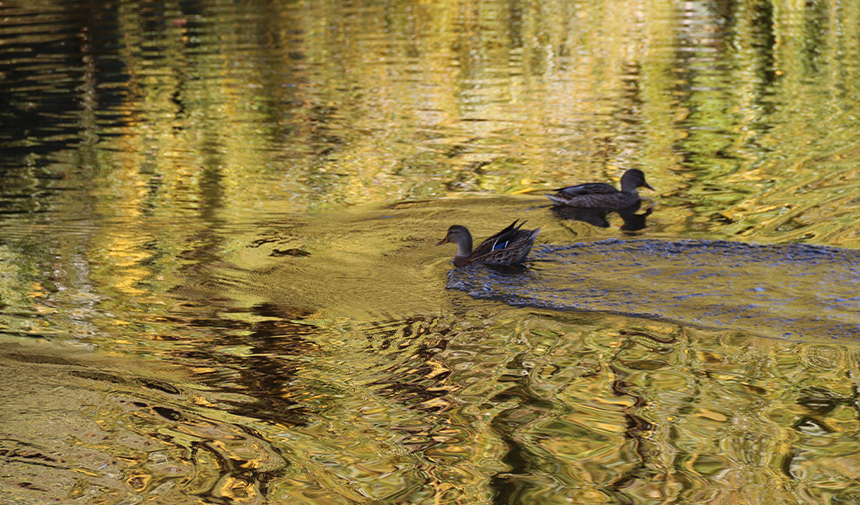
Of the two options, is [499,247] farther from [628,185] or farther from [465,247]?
[628,185]

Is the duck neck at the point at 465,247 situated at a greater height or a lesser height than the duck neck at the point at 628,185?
lesser

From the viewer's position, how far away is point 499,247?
8.39 m

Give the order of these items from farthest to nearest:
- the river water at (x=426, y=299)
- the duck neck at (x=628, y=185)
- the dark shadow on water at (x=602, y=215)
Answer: the duck neck at (x=628, y=185), the dark shadow on water at (x=602, y=215), the river water at (x=426, y=299)

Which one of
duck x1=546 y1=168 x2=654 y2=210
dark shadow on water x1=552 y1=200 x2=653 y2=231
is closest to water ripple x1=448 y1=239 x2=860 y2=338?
dark shadow on water x1=552 y1=200 x2=653 y2=231

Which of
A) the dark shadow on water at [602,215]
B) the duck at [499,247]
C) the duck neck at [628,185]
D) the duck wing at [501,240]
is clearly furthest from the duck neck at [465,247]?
the duck neck at [628,185]

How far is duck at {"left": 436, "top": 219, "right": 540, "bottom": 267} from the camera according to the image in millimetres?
8289

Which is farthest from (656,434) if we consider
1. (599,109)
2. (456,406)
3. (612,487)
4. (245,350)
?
(599,109)

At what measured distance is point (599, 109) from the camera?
16.0 m

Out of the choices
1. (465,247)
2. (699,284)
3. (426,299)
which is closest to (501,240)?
(465,247)

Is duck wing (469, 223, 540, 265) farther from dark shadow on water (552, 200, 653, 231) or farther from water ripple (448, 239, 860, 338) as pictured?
dark shadow on water (552, 200, 653, 231)

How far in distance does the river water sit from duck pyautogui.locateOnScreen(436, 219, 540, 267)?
0.14 m

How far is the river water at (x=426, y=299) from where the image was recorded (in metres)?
5.18

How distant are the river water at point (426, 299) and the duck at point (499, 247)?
0.45 ft

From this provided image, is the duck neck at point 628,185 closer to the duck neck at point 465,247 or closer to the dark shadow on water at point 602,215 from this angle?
the dark shadow on water at point 602,215
